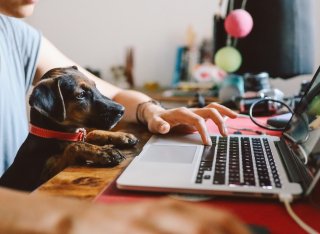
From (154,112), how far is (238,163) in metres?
0.42

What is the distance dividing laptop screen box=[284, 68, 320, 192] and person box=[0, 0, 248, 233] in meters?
0.18

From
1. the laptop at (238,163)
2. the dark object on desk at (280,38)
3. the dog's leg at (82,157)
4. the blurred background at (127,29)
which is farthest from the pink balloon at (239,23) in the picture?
the blurred background at (127,29)

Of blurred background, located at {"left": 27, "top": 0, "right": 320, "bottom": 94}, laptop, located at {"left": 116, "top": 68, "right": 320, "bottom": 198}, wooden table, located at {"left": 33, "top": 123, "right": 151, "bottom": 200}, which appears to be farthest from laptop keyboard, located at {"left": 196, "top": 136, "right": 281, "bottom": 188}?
blurred background, located at {"left": 27, "top": 0, "right": 320, "bottom": 94}

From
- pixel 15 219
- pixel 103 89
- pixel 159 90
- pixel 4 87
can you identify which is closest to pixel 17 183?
pixel 4 87

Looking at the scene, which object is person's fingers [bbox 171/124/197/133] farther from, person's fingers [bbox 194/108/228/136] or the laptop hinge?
the laptop hinge

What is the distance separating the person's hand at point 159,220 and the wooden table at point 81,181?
0.38 meters

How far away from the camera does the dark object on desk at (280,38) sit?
5.29 feet

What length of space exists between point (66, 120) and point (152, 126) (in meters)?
0.24

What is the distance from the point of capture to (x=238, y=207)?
24.6 inches

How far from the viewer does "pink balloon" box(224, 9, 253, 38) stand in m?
1.58

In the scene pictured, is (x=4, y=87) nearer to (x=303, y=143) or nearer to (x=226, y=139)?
(x=226, y=139)

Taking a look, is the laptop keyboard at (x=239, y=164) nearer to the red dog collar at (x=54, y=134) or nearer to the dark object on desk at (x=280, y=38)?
the red dog collar at (x=54, y=134)

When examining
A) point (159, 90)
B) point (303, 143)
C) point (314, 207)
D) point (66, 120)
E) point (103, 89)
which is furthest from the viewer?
point (159, 90)

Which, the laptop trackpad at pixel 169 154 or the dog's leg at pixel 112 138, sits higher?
the laptop trackpad at pixel 169 154
